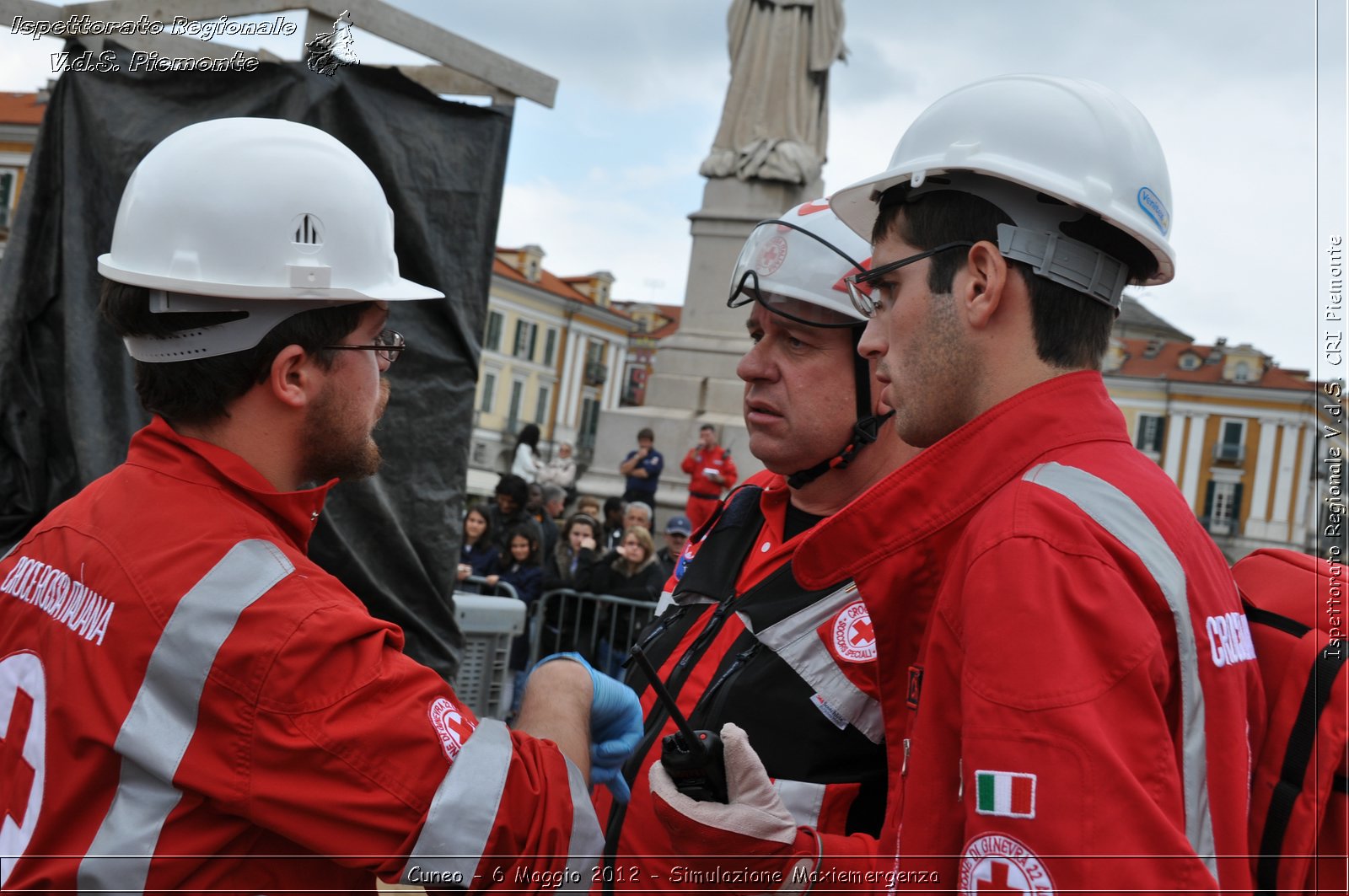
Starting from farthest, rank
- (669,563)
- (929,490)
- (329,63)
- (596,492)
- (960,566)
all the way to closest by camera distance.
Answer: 1. (596,492)
2. (669,563)
3. (329,63)
4. (929,490)
5. (960,566)

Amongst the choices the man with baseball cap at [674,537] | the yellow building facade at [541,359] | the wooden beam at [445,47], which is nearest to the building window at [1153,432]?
the yellow building facade at [541,359]

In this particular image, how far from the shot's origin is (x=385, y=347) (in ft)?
7.38

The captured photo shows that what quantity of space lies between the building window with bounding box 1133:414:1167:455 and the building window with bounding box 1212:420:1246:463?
3335 millimetres

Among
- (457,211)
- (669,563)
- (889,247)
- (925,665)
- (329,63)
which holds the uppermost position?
(329,63)

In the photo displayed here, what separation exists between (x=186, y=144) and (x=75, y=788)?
109 cm

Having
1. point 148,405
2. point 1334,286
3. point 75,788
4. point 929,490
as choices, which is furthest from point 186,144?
point 1334,286

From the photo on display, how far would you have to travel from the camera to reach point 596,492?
13.5m

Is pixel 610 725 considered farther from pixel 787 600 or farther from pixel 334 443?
pixel 334 443

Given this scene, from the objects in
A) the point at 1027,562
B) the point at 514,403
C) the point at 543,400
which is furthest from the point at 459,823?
the point at 543,400

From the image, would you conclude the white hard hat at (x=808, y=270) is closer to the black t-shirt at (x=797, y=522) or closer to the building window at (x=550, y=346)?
the black t-shirt at (x=797, y=522)

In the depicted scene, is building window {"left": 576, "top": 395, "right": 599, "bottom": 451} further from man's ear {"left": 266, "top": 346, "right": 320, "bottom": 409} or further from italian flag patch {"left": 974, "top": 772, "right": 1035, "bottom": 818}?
italian flag patch {"left": 974, "top": 772, "right": 1035, "bottom": 818}

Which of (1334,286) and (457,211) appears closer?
(1334,286)

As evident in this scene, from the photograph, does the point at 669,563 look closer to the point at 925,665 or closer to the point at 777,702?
the point at 777,702

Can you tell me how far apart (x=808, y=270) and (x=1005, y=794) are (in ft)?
6.08
